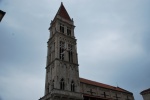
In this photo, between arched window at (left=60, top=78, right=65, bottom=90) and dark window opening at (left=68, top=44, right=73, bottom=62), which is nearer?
arched window at (left=60, top=78, right=65, bottom=90)

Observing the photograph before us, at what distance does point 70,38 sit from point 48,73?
12024 millimetres

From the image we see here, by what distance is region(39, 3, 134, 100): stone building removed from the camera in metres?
38.0

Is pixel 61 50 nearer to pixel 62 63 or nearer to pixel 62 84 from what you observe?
pixel 62 63

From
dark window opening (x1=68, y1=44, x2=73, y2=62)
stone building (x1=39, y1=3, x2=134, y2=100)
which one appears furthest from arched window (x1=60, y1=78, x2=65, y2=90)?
dark window opening (x1=68, y1=44, x2=73, y2=62)

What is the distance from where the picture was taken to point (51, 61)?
144ft

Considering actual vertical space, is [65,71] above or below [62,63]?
below

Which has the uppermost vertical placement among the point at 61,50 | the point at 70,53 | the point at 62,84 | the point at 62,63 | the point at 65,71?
the point at 61,50

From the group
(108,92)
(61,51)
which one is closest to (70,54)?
(61,51)

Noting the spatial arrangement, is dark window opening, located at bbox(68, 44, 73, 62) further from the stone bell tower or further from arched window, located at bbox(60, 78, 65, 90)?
arched window, located at bbox(60, 78, 65, 90)

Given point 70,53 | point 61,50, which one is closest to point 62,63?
point 61,50

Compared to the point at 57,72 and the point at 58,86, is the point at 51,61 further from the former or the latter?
the point at 58,86

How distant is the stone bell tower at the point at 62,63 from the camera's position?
123 feet

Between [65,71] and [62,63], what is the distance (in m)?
2.12

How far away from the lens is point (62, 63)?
1640 inches
